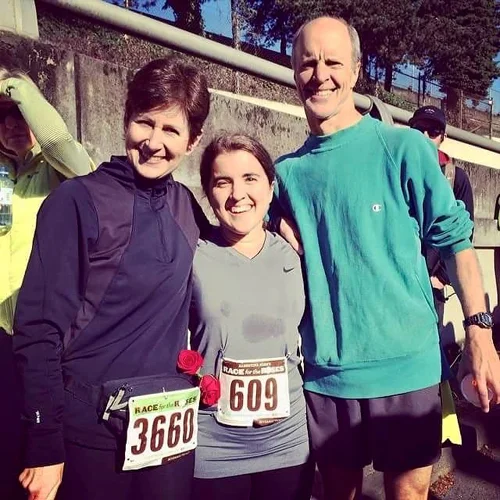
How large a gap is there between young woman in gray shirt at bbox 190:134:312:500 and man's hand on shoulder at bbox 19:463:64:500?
538mm

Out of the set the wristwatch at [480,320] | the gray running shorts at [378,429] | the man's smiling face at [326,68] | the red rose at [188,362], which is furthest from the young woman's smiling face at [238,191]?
the wristwatch at [480,320]

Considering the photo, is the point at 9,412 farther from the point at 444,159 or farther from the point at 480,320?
the point at 444,159

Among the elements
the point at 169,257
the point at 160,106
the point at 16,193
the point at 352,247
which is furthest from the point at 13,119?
the point at 352,247

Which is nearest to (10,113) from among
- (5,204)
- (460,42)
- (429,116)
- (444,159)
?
(5,204)

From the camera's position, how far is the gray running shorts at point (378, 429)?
2197 millimetres

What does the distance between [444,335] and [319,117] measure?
4241mm

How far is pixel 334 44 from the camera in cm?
219

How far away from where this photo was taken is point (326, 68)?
220 cm

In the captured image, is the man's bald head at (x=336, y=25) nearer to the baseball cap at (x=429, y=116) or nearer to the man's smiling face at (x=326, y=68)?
the man's smiling face at (x=326, y=68)

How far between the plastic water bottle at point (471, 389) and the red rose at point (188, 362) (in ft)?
3.07

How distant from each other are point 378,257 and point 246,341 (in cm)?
55

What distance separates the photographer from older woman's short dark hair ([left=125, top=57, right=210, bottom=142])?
1863mm

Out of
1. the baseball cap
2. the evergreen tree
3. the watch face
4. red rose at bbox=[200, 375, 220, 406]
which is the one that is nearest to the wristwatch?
the watch face

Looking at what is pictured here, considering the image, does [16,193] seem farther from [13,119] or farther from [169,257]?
[169,257]
